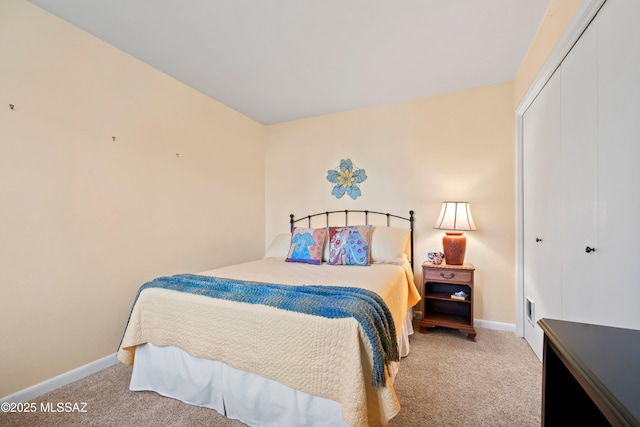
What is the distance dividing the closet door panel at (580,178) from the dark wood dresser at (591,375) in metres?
0.67

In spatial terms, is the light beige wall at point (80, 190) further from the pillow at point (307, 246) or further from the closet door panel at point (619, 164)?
the closet door panel at point (619, 164)

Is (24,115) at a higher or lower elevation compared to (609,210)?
higher

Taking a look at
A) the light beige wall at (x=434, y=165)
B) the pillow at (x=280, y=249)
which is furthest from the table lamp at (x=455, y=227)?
the pillow at (x=280, y=249)

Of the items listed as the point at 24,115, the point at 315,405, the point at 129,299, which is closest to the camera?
the point at 315,405

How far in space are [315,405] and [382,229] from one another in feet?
6.29

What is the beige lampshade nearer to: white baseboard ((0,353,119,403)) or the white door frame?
the white door frame

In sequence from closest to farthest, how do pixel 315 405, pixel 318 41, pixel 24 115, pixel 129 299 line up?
pixel 315 405 < pixel 24 115 < pixel 318 41 < pixel 129 299

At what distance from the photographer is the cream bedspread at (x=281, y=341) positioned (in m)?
1.21

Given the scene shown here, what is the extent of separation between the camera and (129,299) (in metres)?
2.21

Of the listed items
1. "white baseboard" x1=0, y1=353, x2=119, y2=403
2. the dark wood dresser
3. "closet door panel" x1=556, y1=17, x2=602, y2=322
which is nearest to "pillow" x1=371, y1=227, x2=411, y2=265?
"closet door panel" x1=556, y1=17, x2=602, y2=322

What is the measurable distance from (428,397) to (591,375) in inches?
52.2

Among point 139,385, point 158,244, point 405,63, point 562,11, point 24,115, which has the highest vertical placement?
point 405,63

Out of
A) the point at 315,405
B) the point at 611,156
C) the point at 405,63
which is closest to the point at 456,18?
the point at 405,63

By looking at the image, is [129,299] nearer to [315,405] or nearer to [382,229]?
[315,405]
